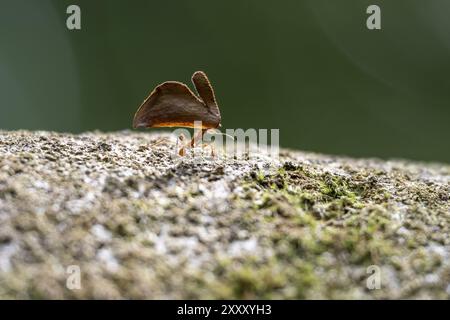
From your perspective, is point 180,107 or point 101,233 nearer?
point 101,233

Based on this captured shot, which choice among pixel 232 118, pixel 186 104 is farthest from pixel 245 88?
pixel 186 104

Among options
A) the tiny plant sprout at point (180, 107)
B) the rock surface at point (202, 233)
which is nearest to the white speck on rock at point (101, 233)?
the rock surface at point (202, 233)

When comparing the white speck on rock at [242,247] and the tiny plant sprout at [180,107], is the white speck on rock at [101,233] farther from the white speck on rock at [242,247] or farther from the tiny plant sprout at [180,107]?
the tiny plant sprout at [180,107]

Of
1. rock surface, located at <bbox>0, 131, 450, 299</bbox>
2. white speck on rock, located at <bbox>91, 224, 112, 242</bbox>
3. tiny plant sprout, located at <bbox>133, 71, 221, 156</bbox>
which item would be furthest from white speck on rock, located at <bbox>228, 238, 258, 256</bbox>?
tiny plant sprout, located at <bbox>133, 71, 221, 156</bbox>

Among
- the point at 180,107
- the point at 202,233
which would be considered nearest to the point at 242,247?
the point at 202,233

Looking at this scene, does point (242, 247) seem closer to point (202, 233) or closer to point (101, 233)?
point (202, 233)
